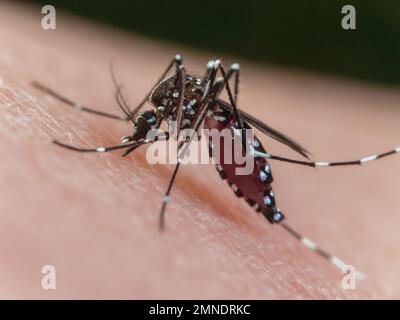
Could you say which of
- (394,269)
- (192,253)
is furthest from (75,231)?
(394,269)

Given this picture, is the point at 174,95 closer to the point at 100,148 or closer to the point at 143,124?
the point at 143,124

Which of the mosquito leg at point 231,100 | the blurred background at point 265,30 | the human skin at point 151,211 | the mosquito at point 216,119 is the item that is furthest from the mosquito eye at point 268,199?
the blurred background at point 265,30

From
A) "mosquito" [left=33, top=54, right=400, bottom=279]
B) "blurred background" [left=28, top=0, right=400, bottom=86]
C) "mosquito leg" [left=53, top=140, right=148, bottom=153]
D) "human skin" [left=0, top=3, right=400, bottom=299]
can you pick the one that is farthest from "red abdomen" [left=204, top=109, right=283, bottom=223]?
"blurred background" [left=28, top=0, right=400, bottom=86]

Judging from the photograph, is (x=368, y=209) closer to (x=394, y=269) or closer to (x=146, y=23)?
(x=394, y=269)

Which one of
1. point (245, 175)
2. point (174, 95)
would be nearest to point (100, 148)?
point (174, 95)

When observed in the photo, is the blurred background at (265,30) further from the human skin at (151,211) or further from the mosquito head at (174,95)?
the mosquito head at (174,95)

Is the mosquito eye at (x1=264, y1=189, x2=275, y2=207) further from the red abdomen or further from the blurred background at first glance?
the blurred background
